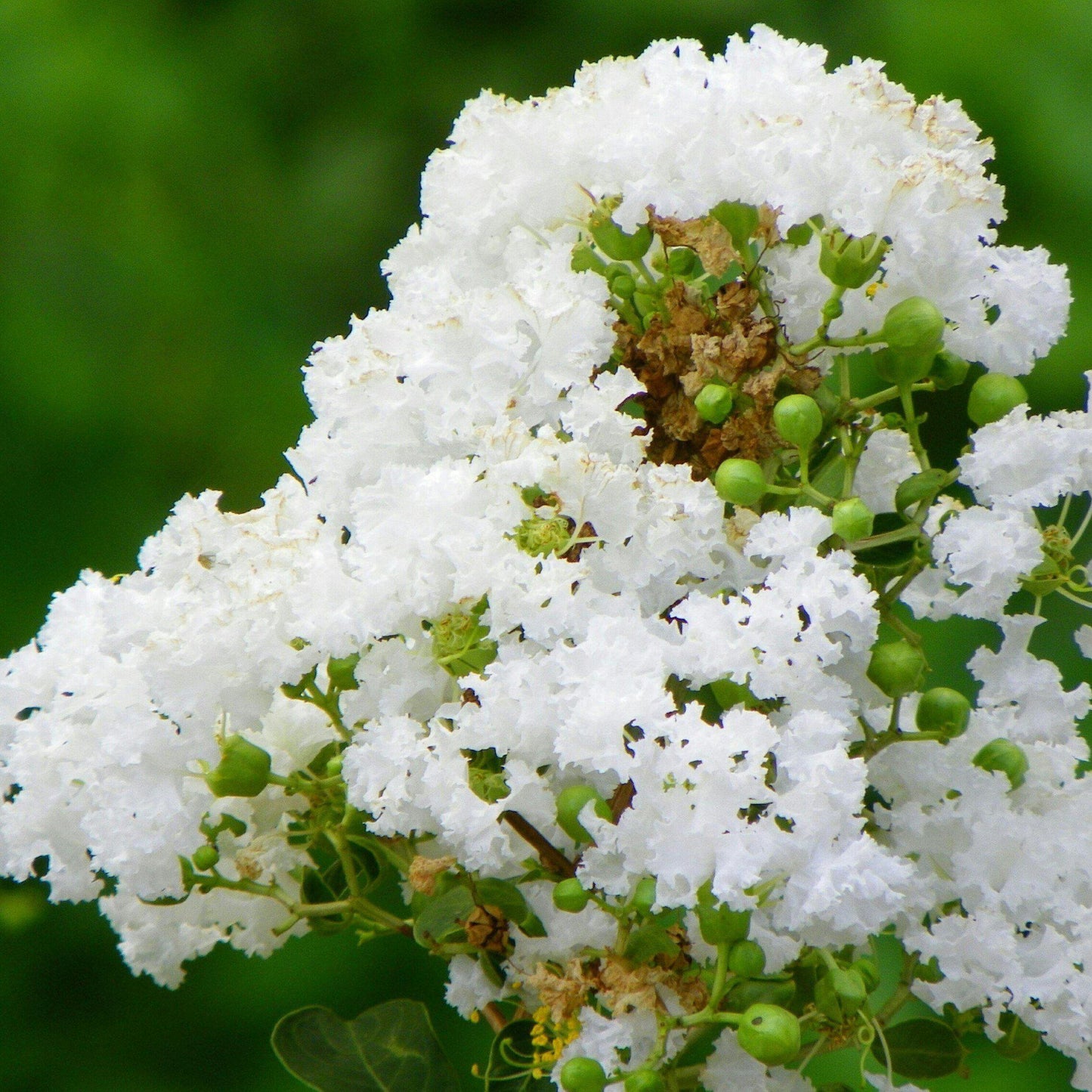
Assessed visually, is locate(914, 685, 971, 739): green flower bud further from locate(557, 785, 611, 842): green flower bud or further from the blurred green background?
the blurred green background

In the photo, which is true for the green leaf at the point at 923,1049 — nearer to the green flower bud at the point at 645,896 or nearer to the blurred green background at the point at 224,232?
the green flower bud at the point at 645,896

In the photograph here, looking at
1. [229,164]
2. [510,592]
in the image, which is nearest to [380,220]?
[229,164]

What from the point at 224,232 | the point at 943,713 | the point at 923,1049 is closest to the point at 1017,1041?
the point at 923,1049

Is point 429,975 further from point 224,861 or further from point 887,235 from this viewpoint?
point 887,235

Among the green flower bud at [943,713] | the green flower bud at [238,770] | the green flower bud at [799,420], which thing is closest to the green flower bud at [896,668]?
the green flower bud at [943,713]

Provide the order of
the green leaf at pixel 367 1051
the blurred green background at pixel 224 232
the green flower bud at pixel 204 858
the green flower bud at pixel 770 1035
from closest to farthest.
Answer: the green flower bud at pixel 770 1035
the green flower bud at pixel 204 858
the green leaf at pixel 367 1051
the blurred green background at pixel 224 232
